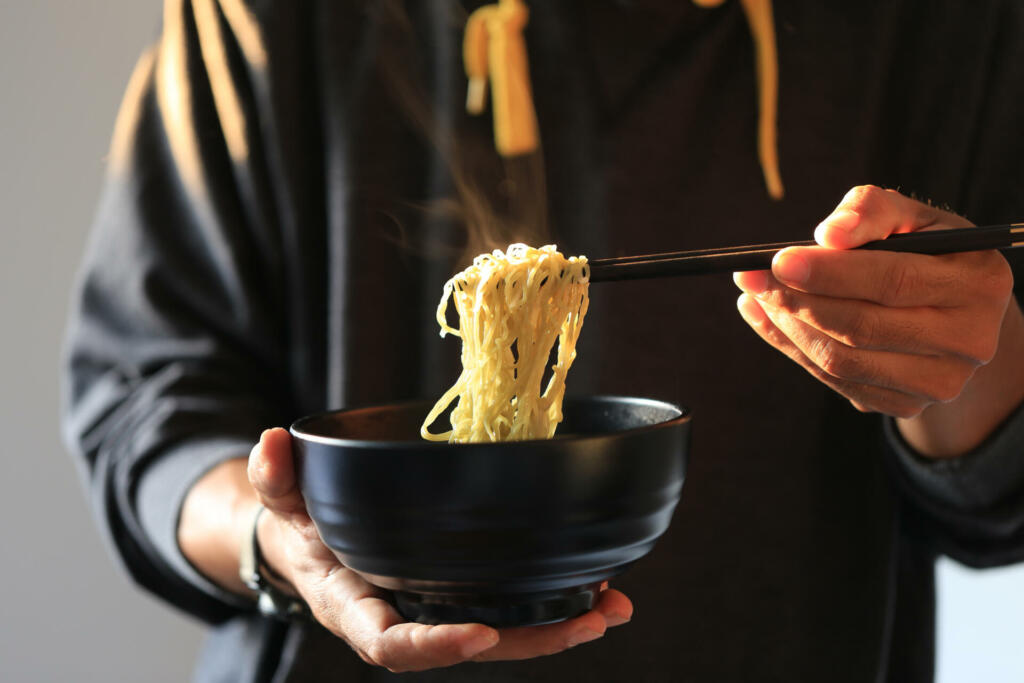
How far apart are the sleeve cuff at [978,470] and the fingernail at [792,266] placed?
1.47 feet

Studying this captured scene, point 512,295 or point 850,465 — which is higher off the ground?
point 512,295

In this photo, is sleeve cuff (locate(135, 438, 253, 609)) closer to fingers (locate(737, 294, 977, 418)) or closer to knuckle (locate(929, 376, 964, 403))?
fingers (locate(737, 294, 977, 418))

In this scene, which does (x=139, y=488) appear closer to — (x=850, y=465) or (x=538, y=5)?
(x=538, y=5)

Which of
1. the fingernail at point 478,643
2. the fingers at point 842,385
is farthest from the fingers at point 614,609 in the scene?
the fingers at point 842,385

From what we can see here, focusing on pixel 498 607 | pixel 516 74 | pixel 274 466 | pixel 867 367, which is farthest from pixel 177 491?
pixel 867 367

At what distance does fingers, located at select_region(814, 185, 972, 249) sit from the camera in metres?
0.63

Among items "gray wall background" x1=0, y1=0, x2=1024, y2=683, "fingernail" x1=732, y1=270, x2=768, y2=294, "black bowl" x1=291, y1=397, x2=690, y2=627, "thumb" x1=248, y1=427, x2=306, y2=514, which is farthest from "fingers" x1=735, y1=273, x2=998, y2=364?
"gray wall background" x1=0, y1=0, x2=1024, y2=683

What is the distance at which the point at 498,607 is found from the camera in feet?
1.97

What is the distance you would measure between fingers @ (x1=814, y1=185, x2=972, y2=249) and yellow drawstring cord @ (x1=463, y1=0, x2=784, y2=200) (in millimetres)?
355

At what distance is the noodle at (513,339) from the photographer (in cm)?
79

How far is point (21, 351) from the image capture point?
63.9 inches

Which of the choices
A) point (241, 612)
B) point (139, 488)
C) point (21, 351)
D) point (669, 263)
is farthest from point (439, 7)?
point (21, 351)

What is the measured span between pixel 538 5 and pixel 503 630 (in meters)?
0.75

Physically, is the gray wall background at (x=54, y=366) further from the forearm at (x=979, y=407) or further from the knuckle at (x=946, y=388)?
the knuckle at (x=946, y=388)
